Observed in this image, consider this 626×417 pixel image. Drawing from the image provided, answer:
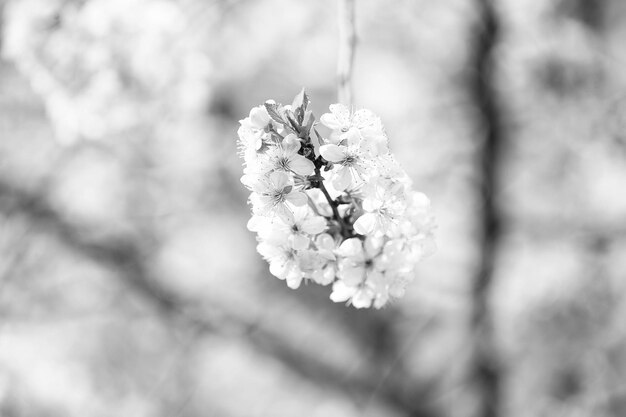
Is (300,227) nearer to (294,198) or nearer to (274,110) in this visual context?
(294,198)

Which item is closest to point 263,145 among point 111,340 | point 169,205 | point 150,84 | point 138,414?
point 150,84

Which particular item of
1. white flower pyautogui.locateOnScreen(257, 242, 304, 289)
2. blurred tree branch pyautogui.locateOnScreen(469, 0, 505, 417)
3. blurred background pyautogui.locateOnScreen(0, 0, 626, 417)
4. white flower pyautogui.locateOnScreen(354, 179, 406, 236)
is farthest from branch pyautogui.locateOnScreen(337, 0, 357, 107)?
Result: blurred tree branch pyautogui.locateOnScreen(469, 0, 505, 417)

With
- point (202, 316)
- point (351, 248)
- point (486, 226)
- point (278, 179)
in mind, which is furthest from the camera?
point (486, 226)

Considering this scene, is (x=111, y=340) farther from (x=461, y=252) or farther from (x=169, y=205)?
(x=461, y=252)

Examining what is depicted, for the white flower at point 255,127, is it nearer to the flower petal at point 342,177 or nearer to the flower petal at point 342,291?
the flower petal at point 342,177

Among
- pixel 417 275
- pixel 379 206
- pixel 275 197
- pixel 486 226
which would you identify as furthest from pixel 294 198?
pixel 486 226

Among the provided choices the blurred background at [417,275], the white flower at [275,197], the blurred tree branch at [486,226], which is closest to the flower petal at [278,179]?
the white flower at [275,197]
